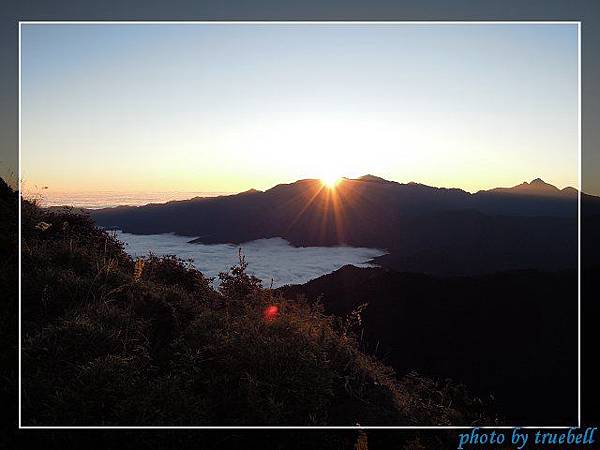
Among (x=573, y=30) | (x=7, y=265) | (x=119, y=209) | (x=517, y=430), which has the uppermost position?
(x=573, y=30)

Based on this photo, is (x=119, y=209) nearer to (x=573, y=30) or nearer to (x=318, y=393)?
(x=318, y=393)

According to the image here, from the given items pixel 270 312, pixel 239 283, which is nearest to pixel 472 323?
pixel 270 312

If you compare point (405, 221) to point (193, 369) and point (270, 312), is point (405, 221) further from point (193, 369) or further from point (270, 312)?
point (193, 369)

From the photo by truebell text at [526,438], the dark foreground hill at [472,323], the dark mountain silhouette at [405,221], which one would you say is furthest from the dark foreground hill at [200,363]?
the dark mountain silhouette at [405,221]

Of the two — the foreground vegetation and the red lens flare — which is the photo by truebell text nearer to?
the foreground vegetation

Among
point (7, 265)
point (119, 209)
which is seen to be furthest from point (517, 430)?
point (7, 265)

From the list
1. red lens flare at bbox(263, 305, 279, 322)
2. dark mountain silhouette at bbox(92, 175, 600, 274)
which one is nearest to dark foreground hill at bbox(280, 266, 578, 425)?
dark mountain silhouette at bbox(92, 175, 600, 274)

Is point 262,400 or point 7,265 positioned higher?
point 7,265
